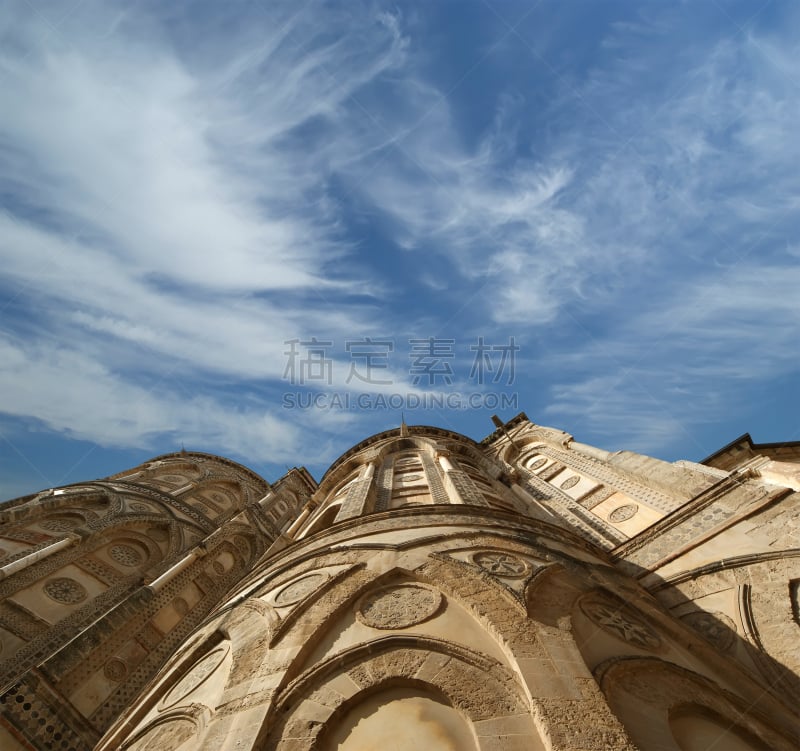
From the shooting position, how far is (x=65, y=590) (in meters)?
11.2

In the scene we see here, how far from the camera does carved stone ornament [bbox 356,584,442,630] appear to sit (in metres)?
5.39

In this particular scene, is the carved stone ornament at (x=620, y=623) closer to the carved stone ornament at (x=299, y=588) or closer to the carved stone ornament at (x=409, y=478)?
the carved stone ornament at (x=299, y=588)

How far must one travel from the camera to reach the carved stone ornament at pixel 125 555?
528 inches

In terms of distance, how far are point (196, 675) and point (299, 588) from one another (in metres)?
1.55

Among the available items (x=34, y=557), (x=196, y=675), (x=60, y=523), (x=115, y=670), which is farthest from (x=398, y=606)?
(x=60, y=523)

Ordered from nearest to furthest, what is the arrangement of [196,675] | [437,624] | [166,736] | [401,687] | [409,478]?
[401,687] < [166,736] < [437,624] < [196,675] < [409,478]

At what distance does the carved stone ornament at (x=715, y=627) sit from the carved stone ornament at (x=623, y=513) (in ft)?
14.1

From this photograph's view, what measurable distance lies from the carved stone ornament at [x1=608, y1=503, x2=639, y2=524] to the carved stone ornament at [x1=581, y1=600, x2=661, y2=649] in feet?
20.3

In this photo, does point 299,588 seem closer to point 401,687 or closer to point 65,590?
point 401,687

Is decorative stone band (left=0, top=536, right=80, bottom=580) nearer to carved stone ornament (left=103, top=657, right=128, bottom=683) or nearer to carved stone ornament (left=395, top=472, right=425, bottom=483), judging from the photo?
carved stone ornament (left=103, top=657, right=128, bottom=683)

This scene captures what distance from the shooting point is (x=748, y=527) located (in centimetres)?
869

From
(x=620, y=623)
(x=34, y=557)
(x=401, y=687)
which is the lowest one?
(x=401, y=687)

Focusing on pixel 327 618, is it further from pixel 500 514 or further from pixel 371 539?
pixel 500 514

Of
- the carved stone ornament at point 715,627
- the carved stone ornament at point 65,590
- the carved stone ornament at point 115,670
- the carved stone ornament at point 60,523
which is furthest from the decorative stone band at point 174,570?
the carved stone ornament at point 715,627
